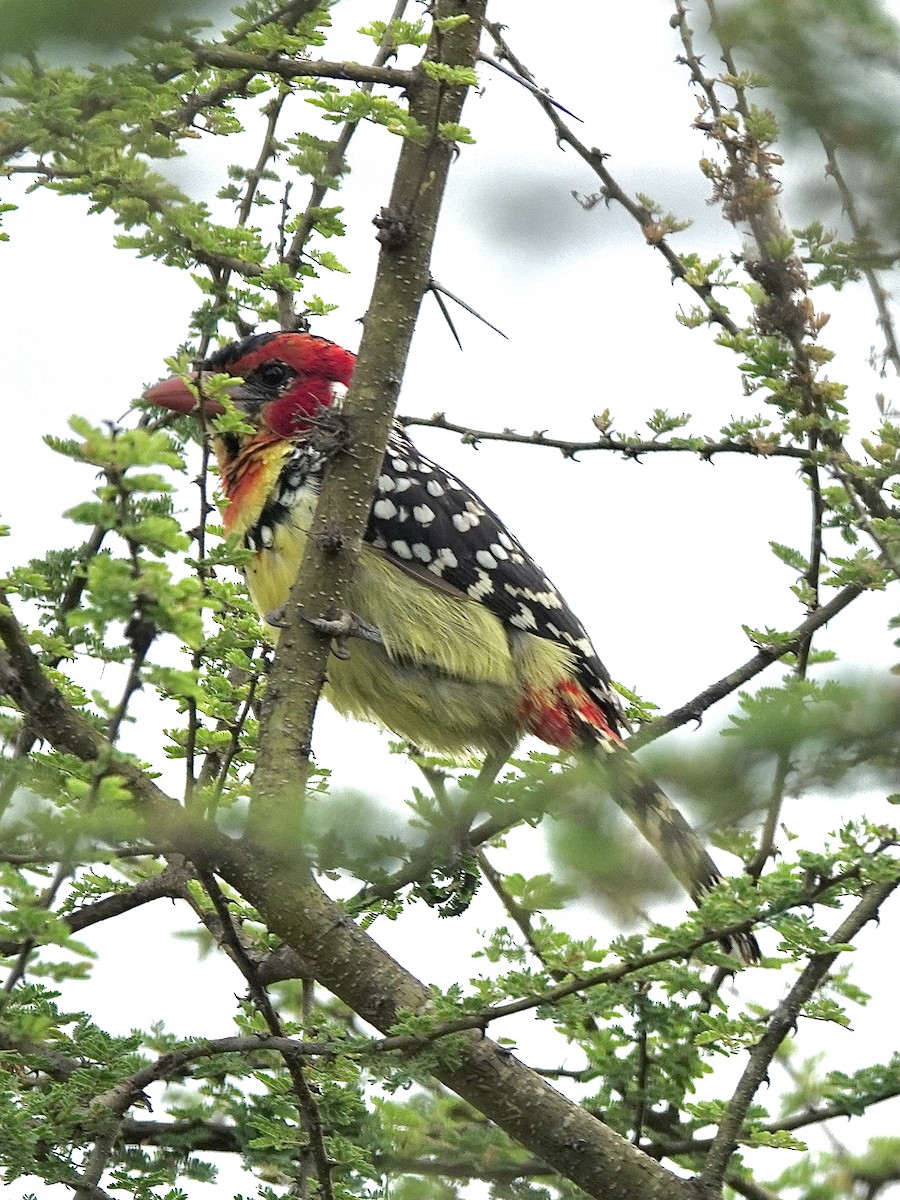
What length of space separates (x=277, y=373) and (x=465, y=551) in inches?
31.3

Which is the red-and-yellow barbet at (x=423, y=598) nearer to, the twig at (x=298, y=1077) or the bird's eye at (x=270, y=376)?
the bird's eye at (x=270, y=376)

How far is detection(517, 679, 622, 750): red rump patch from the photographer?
4.08 metres

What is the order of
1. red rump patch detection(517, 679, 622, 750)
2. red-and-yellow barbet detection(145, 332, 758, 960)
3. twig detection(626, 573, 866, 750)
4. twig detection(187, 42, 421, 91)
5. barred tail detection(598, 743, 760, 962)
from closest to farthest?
barred tail detection(598, 743, 760, 962) < twig detection(187, 42, 421, 91) < twig detection(626, 573, 866, 750) < red-and-yellow barbet detection(145, 332, 758, 960) < red rump patch detection(517, 679, 622, 750)

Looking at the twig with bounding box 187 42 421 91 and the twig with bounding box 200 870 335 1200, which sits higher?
the twig with bounding box 187 42 421 91

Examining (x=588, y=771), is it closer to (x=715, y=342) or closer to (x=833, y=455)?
(x=833, y=455)

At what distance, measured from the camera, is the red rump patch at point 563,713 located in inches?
161

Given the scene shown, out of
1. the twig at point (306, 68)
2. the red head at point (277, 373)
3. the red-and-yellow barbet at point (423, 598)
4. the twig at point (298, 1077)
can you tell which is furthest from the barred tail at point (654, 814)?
the red head at point (277, 373)

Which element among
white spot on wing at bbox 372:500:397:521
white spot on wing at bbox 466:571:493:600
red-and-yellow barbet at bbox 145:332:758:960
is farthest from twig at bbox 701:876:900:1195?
white spot on wing at bbox 372:500:397:521

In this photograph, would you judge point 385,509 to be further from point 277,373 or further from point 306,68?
point 306,68

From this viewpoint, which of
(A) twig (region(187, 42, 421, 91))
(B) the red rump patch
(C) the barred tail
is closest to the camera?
(C) the barred tail

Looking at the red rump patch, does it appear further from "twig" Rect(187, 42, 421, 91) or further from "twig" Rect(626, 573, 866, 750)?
"twig" Rect(187, 42, 421, 91)

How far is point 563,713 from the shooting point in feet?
13.5

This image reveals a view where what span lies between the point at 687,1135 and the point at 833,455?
4.66 feet

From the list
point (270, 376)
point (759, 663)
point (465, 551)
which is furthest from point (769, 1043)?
point (270, 376)
